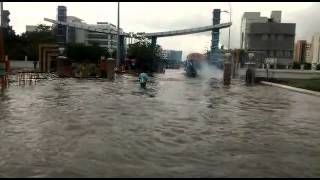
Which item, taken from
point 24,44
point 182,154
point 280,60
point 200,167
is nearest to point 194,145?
point 182,154

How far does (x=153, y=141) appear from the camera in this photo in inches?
417

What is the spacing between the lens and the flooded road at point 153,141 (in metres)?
8.08

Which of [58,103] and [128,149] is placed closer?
[128,149]

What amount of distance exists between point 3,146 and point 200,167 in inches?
151

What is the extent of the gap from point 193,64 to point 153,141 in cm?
5168

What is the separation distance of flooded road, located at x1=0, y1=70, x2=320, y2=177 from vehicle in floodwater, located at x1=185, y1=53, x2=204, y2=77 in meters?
40.5

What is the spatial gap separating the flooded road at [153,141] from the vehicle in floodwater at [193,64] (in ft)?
133

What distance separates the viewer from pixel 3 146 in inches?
379

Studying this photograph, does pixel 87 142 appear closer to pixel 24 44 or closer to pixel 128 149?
pixel 128 149

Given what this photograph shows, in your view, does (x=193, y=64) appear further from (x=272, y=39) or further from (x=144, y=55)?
(x=272, y=39)

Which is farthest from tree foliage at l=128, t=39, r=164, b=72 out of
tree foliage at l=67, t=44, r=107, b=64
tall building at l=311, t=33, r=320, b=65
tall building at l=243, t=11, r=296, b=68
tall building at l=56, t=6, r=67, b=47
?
tall building at l=311, t=33, r=320, b=65

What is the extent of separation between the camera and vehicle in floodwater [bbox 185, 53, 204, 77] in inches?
2301

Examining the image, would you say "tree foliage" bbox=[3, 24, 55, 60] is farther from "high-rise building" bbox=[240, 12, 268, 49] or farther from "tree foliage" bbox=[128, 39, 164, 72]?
"high-rise building" bbox=[240, 12, 268, 49]

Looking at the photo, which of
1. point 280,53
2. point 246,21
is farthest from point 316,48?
point 280,53
